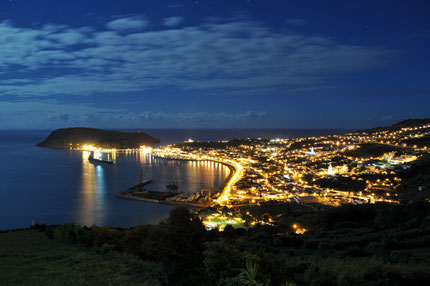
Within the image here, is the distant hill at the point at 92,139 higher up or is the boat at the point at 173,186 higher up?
the distant hill at the point at 92,139

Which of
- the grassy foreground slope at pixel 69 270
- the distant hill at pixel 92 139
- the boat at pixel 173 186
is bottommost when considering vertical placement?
the boat at pixel 173 186

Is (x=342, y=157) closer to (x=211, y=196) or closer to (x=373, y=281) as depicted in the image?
(x=211, y=196)

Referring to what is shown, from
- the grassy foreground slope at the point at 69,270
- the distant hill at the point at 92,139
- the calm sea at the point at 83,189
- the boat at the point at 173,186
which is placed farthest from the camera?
the distant hill at the point at 92,139

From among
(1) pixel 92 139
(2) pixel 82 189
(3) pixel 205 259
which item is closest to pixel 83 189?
(2) pixel 82 189

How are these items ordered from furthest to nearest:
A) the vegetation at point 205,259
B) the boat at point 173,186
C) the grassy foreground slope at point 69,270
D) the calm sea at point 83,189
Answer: the boat at point 173,186 → the calm sea at point 83,189 → the grassy foreground slope at point 69,270 → the vegetation at point 205,259

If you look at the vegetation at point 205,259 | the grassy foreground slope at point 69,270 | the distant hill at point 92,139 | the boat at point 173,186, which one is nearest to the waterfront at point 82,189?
the boat at point 173,186

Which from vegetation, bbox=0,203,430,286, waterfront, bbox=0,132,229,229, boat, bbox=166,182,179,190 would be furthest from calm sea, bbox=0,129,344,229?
vegetation, bbox=0,203,430,286

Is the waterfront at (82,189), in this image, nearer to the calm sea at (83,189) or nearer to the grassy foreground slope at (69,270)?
the calm sea at (83,189)
